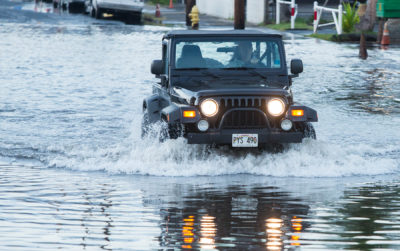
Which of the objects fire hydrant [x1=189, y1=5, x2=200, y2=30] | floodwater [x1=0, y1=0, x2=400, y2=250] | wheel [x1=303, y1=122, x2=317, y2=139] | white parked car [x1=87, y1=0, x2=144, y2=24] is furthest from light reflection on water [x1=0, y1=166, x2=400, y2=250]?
white parked car [x1=87, y1=0, x2=144, y2=24]

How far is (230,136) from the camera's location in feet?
A: 36.9

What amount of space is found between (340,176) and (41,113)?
815 cm

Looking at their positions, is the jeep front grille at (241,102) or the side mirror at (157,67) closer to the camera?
the jeep front grille at (241,102)

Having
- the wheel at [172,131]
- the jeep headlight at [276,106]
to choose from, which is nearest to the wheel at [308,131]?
the jeep headlight at [276,106]

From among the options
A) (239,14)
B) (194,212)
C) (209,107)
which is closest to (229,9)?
(239,14)

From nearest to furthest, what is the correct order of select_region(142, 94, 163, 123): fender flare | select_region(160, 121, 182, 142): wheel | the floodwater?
1. the floodwater
2. select_region(160, 121, 182, 142): wheel
3. select_region(142, 94, 163, 123): fender flare

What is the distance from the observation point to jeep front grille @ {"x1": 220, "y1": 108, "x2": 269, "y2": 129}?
1129cm

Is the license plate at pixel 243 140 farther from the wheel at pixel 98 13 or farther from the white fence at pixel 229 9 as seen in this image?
the wheel at pixel 98 13

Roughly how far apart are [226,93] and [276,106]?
0.62 metres

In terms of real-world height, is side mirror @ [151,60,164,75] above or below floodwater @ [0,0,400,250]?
above

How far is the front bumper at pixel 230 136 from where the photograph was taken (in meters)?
11.2

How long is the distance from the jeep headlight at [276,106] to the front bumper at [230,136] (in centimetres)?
23

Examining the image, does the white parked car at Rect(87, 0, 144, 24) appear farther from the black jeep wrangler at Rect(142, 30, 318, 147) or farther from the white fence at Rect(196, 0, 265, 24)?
the black jeep wrangler at Rect(142, 30, 318, 147)

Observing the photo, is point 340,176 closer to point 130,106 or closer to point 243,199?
point 243,199
